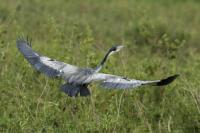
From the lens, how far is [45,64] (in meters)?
4.86

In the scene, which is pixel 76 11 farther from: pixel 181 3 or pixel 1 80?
pixel 1 80

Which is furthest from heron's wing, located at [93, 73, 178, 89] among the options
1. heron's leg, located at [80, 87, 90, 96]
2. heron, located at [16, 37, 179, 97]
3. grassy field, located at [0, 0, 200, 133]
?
grassy field, located at [0, 0, 200, 133]

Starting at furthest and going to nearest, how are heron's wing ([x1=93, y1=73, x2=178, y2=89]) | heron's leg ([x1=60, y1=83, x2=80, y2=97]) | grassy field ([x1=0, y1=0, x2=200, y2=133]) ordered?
grassy field ([x1=0, y1=0, x2=200, y2=133])
heron's leg ([x1=60, y1=83, x2=80, y2=97])
heron's wing ([x1=93, y1=73, x2=178, y2=89])

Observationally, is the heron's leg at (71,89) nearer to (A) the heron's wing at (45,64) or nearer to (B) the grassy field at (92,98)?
(A) the heron's wing at (45,64)

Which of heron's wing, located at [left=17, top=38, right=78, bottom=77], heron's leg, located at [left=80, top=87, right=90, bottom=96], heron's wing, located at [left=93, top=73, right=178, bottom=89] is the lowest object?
heron's leg, located at [left=80, top=87, right=90, bottom=96]

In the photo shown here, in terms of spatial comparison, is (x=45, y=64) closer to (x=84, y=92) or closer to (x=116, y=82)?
(x=84, y=92)

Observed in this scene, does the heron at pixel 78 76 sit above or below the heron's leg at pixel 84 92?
above

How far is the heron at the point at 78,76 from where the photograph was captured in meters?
4.37

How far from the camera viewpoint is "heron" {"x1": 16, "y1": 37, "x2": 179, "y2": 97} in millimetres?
4371

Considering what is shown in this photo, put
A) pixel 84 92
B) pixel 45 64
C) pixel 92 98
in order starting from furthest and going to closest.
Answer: pixel 92 98 < pixel 45 64 < pixel 84 92

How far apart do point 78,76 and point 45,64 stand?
1.18 feet

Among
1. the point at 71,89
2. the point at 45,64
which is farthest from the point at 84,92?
the point at 45,64

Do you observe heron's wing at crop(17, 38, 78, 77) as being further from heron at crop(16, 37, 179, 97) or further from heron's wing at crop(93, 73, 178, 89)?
heron's wing at crop(93, 73, 178, 89)

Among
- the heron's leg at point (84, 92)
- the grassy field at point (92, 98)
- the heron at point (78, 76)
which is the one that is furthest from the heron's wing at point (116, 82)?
the grassy field at point (92, 98)
